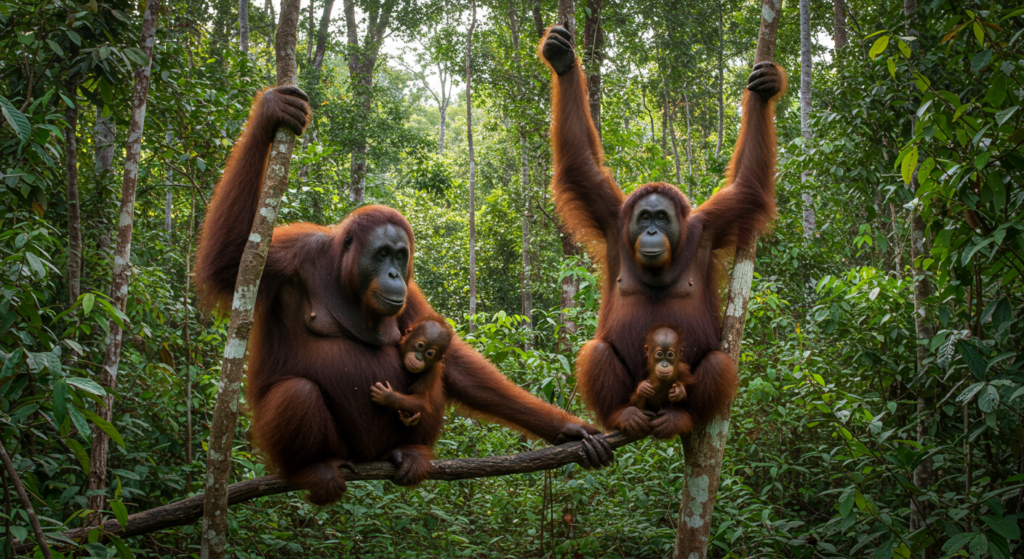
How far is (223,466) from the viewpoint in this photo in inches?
101

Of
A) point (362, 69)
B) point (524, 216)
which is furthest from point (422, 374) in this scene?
point (362, 69)

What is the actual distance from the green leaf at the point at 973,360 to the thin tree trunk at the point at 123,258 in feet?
14.8

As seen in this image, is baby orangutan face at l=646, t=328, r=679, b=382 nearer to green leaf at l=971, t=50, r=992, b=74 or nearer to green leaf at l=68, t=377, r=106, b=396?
green leaf at l=971, t=50, r=992, b=74

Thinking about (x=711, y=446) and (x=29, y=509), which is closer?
(x=29, y=509)

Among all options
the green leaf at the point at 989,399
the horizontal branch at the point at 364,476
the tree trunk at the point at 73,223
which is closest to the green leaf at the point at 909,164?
the green leaf at the point at 989,399

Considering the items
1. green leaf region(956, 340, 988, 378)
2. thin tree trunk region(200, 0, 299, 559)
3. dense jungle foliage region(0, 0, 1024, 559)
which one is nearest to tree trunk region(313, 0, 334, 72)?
dense jungle foliage region(0, 0, 1024, 559)

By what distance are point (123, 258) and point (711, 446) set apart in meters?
3.86

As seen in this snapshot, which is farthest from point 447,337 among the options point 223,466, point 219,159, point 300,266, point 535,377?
point 219,159

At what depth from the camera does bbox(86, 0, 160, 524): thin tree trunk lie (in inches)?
164

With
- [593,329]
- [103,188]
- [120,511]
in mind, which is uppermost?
[103,188]

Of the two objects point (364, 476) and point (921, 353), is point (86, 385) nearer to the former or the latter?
point (364, 476)

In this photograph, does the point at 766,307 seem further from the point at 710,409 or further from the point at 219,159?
the point at 219,159

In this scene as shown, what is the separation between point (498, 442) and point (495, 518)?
23.1 inches

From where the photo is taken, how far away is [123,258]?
4402 millimetres
